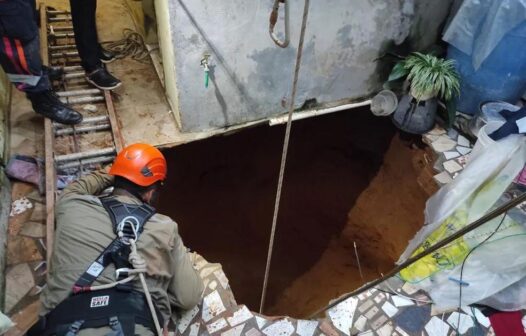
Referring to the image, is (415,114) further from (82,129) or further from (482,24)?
(82,129)

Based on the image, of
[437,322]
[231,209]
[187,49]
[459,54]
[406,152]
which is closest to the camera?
[437,322]

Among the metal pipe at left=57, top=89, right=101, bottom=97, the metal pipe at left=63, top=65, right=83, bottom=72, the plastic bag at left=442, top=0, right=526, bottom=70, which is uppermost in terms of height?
the plastic bag at left=442, top=0, right=526, bottom=70

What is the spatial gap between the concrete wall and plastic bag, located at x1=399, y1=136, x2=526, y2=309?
1542 millimetres

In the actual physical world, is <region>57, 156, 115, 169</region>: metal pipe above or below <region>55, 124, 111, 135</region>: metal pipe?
below

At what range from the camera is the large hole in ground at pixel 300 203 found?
435cm

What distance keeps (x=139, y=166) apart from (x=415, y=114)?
A: 2.91 meters

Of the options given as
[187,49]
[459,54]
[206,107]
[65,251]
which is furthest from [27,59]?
[459,54]

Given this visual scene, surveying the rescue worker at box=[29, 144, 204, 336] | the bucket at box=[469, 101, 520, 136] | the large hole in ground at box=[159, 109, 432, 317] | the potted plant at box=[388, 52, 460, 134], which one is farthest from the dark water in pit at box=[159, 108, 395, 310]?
the rescue worker at box=[29, 144, 204, 336]

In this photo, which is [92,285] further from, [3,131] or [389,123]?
[389,123]

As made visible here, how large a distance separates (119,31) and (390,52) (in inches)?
133

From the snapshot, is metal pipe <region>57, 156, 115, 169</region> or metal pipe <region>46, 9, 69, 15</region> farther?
metal pipe <region>46, 9, 69, 15</region>

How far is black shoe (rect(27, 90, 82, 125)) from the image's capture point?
351 centimetres

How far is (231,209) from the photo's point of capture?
4.75m

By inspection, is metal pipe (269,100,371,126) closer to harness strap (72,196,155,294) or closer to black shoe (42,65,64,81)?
harness strap (72,196,155,294)
